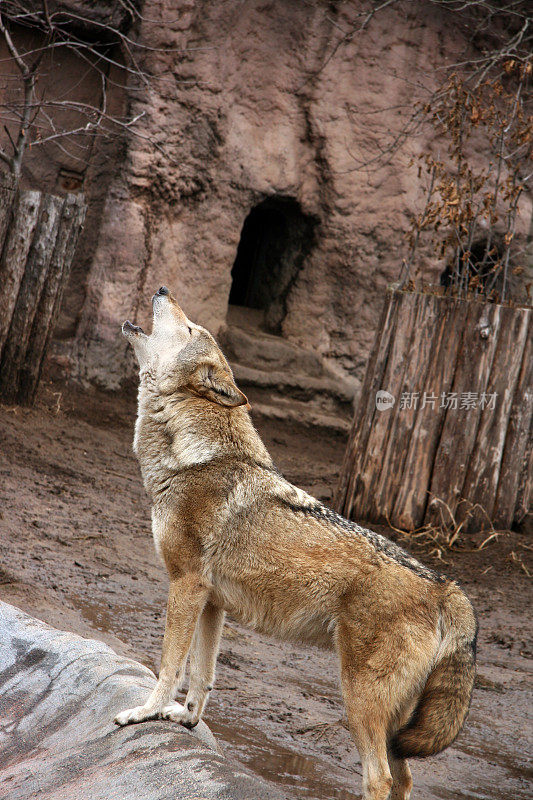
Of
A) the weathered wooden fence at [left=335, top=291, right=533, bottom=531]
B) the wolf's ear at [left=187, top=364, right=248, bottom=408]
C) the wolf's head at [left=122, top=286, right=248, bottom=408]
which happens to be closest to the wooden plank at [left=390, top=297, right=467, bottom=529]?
the weathered wooden fence at [left=335, top=291, right=533, bottom=531]

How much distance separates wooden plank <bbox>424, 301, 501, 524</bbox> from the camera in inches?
275

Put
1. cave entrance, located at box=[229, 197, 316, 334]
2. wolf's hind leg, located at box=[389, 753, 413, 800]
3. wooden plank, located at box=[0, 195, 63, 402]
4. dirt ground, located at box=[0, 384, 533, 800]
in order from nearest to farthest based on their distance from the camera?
wolf's hind leg, located at box=[389, 753, 413, 800], dirt ground, located at box=[0, 384, 533, 800], wooden plank, located at box=[0, 195, 63, 402], cave entrance, located at box=[229, 197, 316, 334]

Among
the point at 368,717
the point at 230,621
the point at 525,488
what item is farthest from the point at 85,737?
the point at 525,488

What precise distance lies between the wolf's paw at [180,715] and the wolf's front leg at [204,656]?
141 millimetres

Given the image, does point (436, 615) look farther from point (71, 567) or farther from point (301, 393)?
point (301, 393)

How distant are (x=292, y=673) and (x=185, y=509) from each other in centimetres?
184

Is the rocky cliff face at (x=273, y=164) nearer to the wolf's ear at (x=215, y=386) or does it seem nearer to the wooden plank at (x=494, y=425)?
the wooden plank at (x=494, y=425)

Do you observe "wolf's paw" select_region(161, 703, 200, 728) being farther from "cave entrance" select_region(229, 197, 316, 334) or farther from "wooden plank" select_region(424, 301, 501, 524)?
"cave entrance" select_region(229, 197, 316, 334)

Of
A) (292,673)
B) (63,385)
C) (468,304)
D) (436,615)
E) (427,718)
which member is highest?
(468,304)

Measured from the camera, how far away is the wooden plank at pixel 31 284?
827cm

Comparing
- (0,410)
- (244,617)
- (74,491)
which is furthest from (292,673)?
(0,410)

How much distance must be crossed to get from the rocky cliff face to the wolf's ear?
6002mm

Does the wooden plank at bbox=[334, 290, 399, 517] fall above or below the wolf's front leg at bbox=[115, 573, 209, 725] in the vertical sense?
above

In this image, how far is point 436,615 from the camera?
329cm
